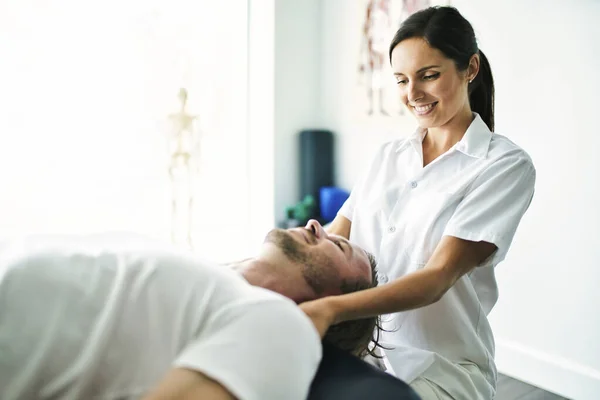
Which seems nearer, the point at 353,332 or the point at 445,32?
the point at 353,332

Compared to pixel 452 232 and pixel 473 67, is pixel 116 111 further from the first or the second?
pixel 452 232

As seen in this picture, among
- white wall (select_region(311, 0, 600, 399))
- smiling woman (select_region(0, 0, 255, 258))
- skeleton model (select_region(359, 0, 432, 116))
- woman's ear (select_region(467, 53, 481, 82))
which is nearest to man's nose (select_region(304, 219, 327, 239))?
woman's ear (select_region(467, 53, 481, 82))

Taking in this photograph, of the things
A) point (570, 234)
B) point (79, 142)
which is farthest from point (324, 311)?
point (79, 142)

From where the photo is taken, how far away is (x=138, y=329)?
2.61 ft

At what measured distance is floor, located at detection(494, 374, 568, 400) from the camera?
2.36m

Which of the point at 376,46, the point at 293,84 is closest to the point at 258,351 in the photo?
the point at 376,46

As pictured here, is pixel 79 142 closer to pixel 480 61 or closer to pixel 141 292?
pixel 480 61

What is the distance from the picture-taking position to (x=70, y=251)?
885mm

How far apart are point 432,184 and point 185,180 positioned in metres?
2.05

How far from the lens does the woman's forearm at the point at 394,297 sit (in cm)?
106

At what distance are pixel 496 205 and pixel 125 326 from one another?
0.88 metres

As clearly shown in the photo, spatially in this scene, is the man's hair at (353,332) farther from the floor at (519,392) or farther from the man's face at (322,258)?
the floor at (519,392)

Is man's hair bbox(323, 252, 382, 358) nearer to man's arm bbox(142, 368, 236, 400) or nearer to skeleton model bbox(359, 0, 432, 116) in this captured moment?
man's arm bbox(142, 368, 236, 400)

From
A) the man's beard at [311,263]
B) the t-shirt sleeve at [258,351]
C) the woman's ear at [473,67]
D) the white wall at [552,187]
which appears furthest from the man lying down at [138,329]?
the white wall at [552,187]
